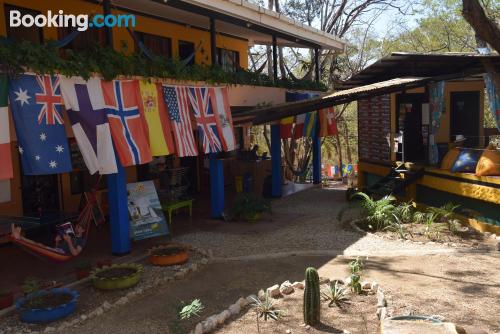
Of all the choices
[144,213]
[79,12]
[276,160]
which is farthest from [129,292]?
[276,160]

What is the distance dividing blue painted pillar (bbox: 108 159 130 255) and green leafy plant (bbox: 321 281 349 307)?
14.2 ft

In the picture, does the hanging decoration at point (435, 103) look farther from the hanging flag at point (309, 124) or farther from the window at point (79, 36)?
the window at point (79, 36)

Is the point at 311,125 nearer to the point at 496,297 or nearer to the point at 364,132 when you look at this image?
the point at 364,132

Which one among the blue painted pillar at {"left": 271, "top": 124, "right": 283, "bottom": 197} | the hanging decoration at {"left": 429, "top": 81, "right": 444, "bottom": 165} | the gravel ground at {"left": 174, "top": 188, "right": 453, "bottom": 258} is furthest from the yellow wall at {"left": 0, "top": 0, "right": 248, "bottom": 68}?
the hanging decoration at {"left": 429, "top": 81, "right": 444, "bottom": 165}

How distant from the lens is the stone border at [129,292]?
602 cm

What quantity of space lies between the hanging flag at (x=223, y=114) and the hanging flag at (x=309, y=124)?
466 centimetres

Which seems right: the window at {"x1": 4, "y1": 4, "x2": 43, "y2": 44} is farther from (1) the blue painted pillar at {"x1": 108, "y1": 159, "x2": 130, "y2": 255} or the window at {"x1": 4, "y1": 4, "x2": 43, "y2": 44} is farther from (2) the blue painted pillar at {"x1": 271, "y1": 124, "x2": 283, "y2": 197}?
(2) the blue painted pillar at {"x1": 271, "y1": 124, "x2": 283, "y2": 197}

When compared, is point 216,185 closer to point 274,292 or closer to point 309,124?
point 309,124

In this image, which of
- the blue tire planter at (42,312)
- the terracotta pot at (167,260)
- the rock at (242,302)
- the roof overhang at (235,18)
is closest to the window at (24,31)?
the roof overhang at (235,18)

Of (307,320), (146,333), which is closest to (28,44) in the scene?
(146,333)

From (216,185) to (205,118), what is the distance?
7.07ft

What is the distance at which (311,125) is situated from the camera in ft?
50.8

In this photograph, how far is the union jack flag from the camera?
273 inches

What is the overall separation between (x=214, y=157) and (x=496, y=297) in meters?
7.25
